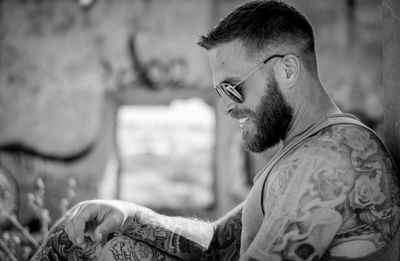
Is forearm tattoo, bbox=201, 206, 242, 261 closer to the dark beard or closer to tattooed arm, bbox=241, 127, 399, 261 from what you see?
the dark beard

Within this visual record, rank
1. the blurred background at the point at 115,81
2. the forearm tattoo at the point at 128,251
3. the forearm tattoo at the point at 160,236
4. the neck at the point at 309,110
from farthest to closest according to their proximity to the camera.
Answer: the blurred background at the point at 115,81
the forearm tattoo at the point at 160,236
the forearm tattoo at the point at 128,251
the neck at the point at 309,110

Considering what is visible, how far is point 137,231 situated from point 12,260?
164 centimetres

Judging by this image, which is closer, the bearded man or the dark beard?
the bearded man

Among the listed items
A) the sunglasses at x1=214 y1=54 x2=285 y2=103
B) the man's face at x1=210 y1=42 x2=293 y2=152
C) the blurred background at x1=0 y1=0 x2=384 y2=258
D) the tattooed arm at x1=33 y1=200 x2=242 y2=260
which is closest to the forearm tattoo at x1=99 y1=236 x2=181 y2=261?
the tattooed arm at x1=33 y1=200 x2=242 y2=260

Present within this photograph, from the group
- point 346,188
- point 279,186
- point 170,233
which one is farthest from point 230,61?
point 170,233

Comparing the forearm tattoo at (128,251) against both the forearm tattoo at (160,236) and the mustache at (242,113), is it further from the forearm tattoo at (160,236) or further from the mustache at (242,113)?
the mustache at (242,113)

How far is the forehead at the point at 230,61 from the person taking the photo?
2016mm

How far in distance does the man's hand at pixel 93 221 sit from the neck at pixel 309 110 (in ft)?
2.64

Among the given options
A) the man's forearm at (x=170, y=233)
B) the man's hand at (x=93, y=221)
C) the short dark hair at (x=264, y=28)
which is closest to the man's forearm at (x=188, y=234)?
the man's forearm at (x=170, y=233)

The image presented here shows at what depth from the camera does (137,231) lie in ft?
7.31

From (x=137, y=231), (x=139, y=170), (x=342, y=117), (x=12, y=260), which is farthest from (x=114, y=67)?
(x=342, y=117)

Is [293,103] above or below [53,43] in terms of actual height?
below

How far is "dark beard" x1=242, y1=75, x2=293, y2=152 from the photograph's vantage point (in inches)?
77.6

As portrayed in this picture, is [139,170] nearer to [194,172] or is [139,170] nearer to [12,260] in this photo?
[194,172]
